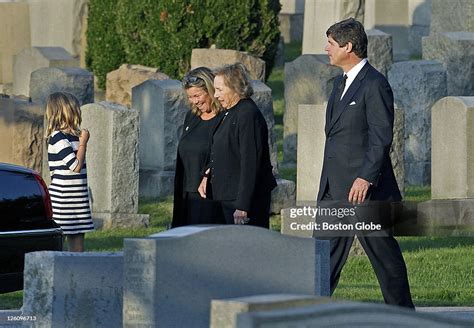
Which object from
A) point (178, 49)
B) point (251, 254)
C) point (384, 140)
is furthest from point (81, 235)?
point (178, 49)

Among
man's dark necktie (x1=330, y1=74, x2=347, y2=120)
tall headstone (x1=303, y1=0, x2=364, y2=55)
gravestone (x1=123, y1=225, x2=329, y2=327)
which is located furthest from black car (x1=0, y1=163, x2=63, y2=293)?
tall headstone (x1=303, y1=0, x2=364, y2=55)

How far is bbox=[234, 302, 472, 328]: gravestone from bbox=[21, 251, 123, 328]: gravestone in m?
1.82

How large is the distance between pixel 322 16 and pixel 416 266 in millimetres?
13146

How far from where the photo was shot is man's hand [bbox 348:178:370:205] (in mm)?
8477

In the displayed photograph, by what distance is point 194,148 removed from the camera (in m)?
9.26

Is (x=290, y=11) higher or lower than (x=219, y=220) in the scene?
higher

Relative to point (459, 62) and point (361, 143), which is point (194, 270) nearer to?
point (361, 143)

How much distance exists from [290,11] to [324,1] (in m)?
12.1

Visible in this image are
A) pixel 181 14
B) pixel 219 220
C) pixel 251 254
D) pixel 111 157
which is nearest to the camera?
pixel 251 254

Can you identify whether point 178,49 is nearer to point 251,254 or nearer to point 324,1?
point 324,1

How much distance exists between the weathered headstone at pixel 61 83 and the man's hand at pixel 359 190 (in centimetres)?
939

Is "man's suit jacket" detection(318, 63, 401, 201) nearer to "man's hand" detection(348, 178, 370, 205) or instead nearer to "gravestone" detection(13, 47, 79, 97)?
"man's hand" detection(348, 178, 370, 205)

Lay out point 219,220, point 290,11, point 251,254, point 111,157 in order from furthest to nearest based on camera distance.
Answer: point 290,11 < point 111,157 < point 219,220 < point 251,254

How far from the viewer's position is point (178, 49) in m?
21.8
